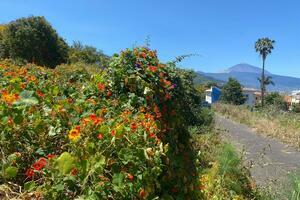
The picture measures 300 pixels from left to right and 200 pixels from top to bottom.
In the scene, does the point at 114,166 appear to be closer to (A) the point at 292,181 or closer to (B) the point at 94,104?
(B) the point at 94,104

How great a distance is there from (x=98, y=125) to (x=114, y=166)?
12.1 inches

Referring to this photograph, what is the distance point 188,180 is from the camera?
3.77 m

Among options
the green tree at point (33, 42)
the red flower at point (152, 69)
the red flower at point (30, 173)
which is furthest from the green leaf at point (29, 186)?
the green tree at point (33, 42)

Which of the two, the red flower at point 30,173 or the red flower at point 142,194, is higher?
the red flower at point 30,173

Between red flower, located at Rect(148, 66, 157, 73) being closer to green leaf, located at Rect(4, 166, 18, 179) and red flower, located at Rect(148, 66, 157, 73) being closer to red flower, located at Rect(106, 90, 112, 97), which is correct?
red flower, located at Rect(106, 90, 112, 97)

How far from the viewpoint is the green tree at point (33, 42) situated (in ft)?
116

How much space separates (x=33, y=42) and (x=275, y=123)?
2121cm

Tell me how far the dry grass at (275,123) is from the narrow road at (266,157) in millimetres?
486

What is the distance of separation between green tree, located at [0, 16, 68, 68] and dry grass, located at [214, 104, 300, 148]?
15206mm

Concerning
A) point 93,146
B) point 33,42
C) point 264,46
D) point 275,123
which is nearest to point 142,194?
point 93,146

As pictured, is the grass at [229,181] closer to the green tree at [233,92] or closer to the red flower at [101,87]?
the red flower at [101,87]

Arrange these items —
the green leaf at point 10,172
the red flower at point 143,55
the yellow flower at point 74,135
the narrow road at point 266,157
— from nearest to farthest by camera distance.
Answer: the green leaf at point 10,172
the yellow flower at point 74,135
the red flower at point 143,55
the narrow road at point 266,157

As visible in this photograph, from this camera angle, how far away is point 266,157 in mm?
13523

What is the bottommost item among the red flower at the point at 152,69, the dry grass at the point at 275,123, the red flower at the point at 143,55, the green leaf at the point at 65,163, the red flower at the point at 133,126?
the dry grass at the point at 275,123
